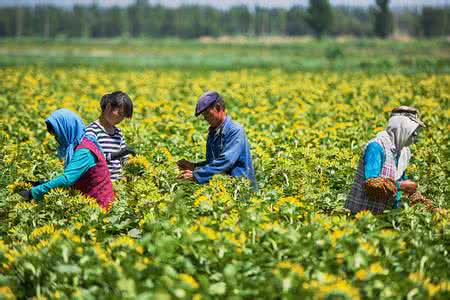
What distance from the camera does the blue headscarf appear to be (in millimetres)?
4629

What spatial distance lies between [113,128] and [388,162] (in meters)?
2.15

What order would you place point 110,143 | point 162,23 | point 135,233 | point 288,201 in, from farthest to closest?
point 162,23 < point 110,143 < point 135,233 < point 288,201

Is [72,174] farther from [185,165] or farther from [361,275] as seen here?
[361,275]

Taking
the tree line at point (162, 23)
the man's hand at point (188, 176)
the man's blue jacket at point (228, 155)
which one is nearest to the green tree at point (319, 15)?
the tree line at point (162, 23)

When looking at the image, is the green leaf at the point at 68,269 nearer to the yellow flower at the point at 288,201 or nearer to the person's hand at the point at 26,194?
the yellow flower at the point at 288,201

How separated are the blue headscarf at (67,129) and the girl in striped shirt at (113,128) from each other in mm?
86

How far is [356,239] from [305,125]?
239 inches

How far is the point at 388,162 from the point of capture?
4137 mm

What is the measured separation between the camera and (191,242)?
3.12 metres

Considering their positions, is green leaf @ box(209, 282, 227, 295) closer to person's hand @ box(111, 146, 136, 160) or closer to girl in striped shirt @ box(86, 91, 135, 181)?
girl in striped shirt @ box(86, 91, 135, 181)

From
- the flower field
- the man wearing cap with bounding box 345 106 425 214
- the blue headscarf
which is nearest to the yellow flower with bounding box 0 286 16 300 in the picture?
the flower field

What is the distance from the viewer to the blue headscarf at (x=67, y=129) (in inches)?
182

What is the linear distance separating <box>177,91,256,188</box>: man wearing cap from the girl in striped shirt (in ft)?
1.85

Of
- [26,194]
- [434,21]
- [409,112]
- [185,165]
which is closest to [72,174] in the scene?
[26,194]
